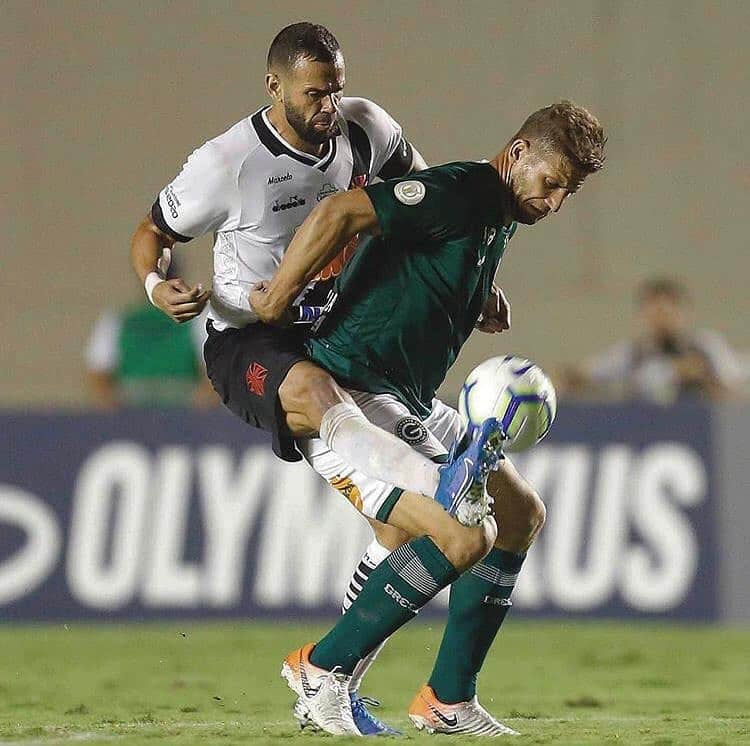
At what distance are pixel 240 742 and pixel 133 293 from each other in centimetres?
992

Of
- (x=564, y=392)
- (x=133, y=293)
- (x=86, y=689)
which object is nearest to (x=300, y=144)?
(x=86, y=689)

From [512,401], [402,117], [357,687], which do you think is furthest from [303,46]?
[402,117]

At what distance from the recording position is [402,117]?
15102 millimetres

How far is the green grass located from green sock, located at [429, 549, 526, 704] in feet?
0.80

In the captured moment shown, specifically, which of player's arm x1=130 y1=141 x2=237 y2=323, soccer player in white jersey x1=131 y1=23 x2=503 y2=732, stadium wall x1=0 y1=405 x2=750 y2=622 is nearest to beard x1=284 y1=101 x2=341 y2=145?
soccer player in white jersey x1=131 y1=23 x2=503 y2=732

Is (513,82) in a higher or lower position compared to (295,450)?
higher

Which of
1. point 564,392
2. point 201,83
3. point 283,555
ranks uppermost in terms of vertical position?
point 201,83

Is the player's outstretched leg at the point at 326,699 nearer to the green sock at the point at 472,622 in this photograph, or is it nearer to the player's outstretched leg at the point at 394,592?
the player's outstretched leg at the point at 394,592

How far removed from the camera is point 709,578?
10.4m

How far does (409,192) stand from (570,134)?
0.58 m

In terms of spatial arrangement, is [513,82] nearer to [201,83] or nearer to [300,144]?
[201,83]

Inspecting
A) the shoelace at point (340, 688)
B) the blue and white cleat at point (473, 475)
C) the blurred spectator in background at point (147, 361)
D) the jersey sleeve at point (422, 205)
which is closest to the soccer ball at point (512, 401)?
the blue and white cleat at point (473, 475)

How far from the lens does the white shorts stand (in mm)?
5578

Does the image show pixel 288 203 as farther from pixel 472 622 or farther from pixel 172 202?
pixel 472 622
